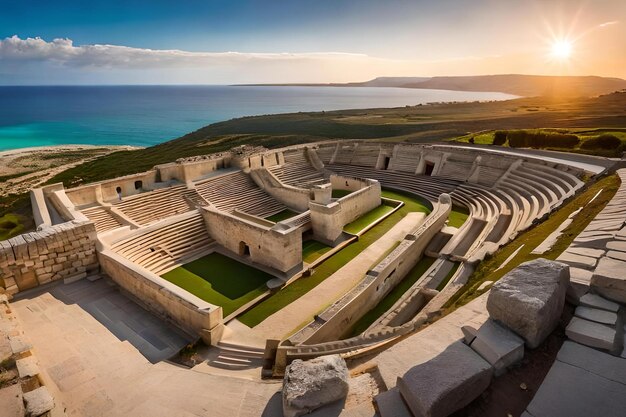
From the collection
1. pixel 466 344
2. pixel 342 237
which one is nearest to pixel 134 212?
pixel 342 237

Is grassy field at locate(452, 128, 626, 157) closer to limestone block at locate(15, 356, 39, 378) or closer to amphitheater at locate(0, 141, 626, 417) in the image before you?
amphitheater at locate(0, 141, 626, 417)

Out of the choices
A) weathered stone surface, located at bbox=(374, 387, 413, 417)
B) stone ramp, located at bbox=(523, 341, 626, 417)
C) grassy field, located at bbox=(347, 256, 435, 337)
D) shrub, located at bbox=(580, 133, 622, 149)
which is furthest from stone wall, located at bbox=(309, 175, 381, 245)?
shrub, located at bbox=(580, 133, 622, 149)

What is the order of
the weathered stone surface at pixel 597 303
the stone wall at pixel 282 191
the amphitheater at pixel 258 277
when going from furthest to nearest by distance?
the stone wall at pixel 282 191
the amphitheater at pixel 258 277
the weathered stone surface at pixel 597 303

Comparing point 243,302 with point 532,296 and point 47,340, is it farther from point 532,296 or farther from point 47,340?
point 532,296

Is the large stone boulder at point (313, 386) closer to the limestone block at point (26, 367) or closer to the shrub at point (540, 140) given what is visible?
the limestone block at point (26, 367)

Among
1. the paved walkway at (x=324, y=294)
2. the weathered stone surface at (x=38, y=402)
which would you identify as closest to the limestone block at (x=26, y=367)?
the weathered stone surface at (x=38, y=402)
